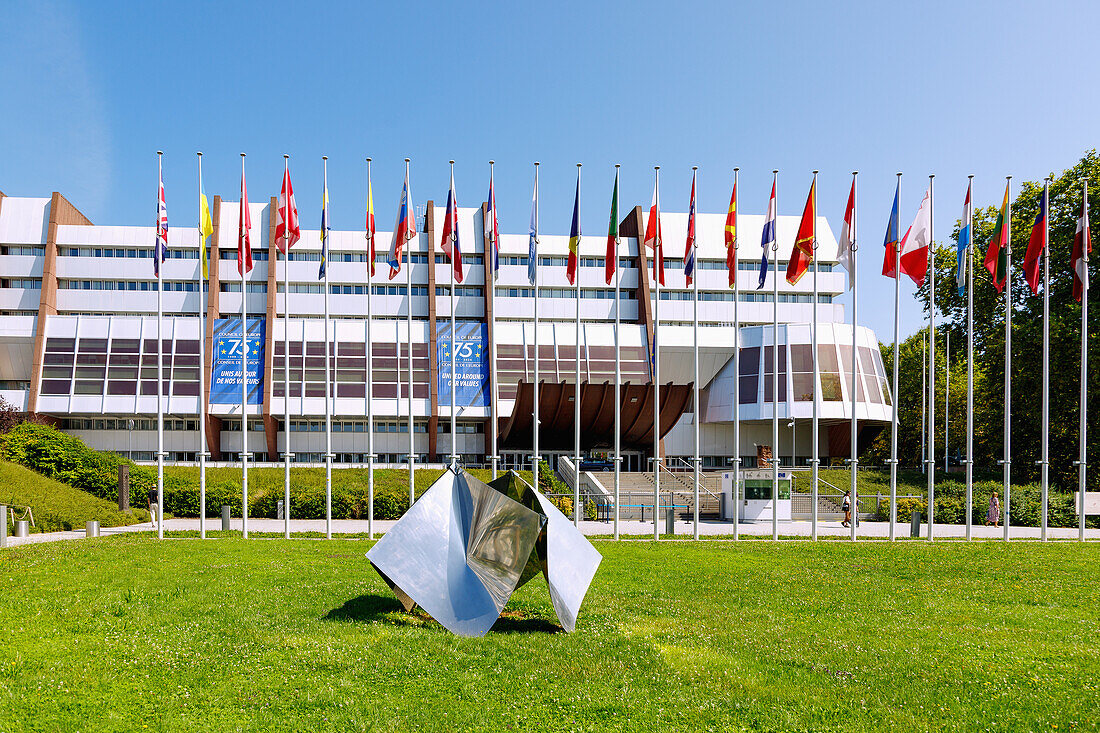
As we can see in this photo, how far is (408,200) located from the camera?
79.6ft

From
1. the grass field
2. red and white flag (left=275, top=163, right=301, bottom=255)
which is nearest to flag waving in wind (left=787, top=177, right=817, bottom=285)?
red and white flag (left=275, top=163, right=301, bottom=255)

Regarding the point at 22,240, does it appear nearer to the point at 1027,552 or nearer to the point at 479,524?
the point at 479,524

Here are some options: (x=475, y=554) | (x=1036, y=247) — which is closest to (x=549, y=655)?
(x=475, y=554)

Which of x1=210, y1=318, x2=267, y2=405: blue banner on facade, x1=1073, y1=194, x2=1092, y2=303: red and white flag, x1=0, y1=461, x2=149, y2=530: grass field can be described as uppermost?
x1=1073, y1=194, x2=1092, y2=303: red and white flag

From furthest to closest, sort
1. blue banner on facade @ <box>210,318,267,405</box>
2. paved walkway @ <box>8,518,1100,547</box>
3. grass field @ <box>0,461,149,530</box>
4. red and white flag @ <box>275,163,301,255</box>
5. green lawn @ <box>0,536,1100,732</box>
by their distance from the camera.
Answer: blue banner on facade @ <box>210,318,267,405</box> → grass field @ <box>0,461,149,530</box> → paved walkway @ <box>8,518,1100,547</box> → red and white flag @ <box>275,163,301,255</box> → green lawn @ <box>0,536,1100,732</box>

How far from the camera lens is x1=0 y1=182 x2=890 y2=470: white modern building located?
1934 inches

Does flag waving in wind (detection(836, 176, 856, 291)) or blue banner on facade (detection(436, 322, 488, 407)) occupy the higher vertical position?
flag waving in wind (detection(836, 176, 856, 291))

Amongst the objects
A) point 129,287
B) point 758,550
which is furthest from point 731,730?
point 129,287

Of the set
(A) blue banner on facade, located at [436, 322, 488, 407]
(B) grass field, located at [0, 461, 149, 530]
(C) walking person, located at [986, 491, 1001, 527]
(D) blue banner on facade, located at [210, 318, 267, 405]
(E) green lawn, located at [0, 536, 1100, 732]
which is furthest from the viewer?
(A) blue banner on facade, located at [436, 322, 488, 407]

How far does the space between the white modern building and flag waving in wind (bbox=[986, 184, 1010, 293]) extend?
67.1ft

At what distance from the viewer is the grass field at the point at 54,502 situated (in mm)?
28172

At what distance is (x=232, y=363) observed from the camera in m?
49.9

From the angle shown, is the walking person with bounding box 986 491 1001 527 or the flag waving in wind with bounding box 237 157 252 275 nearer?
the flag waving in wind with bounding box 237 157 252 275

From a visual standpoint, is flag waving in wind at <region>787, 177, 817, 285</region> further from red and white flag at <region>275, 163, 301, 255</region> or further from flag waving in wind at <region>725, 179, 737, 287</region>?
red and white flag at <region>275, 163, 301, 255</region>
